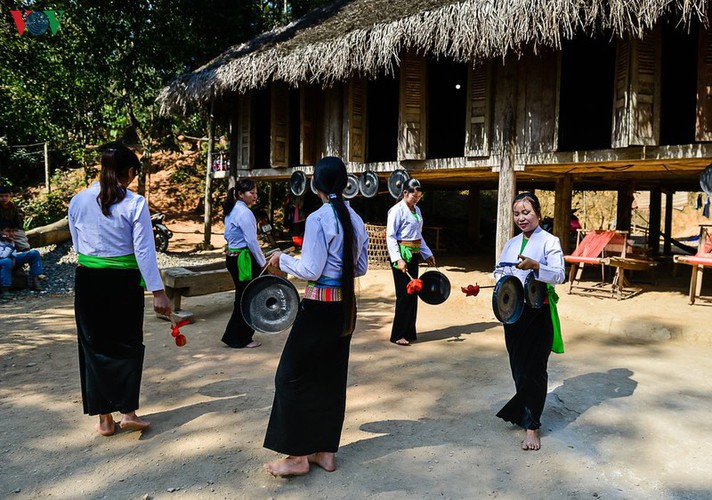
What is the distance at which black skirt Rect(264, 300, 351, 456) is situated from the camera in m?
2.51

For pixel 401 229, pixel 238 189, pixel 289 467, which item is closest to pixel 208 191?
pixel 238 189

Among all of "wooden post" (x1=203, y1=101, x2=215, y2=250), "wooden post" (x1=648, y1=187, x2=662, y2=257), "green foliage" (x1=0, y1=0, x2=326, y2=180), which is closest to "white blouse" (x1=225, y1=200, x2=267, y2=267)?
"wooden post" (x1=203, y1=101, x2=215, y2=250)

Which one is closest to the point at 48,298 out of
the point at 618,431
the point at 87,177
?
the point at 618,431

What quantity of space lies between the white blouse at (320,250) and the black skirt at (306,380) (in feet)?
0.57

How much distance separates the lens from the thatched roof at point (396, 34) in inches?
232

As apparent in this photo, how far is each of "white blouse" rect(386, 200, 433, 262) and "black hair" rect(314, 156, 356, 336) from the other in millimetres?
2461

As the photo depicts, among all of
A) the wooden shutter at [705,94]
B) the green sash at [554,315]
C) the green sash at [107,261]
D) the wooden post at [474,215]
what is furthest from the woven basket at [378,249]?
the green sash at [107,261]

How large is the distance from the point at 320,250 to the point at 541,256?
4.34 ft

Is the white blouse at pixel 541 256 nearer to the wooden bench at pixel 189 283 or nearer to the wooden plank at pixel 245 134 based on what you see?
the wooden bench at pixel 189 283

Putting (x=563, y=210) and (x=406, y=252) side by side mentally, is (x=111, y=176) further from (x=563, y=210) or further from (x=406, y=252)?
(x=563, y=210)

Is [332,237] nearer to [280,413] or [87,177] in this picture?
[280,413]

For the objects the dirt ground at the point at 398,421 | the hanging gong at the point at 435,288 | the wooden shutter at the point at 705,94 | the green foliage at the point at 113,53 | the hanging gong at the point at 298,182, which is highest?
the green foliage at the point at 113,53

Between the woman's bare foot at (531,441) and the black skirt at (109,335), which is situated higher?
the black skirt at (109,335)

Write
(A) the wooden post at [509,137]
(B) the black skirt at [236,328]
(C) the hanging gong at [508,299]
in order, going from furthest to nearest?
(A) the wooden post at [509,137]
(B) the black skirt at [236,328]
(C) the hanging gong at [508,299]
